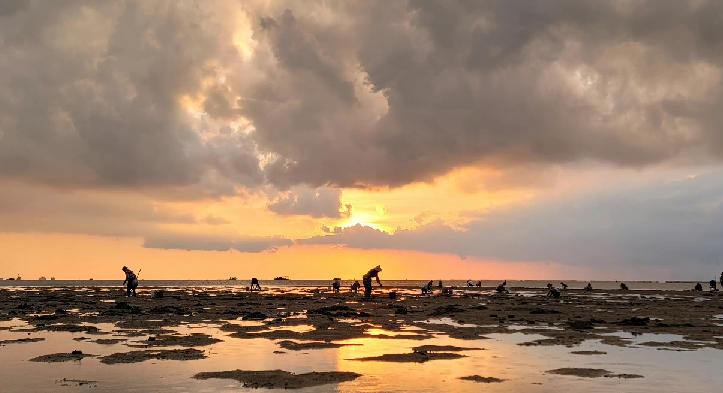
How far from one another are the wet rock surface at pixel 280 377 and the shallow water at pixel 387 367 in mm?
326

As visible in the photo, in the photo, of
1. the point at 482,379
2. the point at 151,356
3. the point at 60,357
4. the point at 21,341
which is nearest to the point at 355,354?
the point at 482,379

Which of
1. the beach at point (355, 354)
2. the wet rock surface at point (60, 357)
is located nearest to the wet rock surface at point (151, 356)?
the beach at point (355, 354)

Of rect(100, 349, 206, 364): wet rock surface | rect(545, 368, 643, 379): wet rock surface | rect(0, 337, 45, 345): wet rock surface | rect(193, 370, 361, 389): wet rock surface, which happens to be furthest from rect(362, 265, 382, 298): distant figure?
rect(193, 370, 361, 389): wet rock surface

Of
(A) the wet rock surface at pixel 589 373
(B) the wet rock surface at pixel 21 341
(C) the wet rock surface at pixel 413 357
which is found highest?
(B) the wet rock surface at pixel 21 341

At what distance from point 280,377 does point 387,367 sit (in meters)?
2.80

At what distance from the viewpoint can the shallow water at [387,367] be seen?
1221 centimetres

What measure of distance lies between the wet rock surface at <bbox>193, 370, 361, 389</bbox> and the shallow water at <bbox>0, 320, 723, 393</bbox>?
326 mm

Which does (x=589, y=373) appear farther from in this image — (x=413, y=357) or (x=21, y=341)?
(x=21, y=341)

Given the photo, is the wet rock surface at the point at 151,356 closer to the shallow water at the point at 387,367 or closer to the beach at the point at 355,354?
the beach at the point at 355,354

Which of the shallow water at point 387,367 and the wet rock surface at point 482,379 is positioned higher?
the shallow water at point 387,367

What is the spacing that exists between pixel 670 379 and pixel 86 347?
15.6 metres

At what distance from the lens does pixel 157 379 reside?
12.8 metres

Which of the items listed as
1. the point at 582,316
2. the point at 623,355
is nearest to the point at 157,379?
the point at 623,355

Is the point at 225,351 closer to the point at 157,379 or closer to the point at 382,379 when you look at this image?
the point at 157,379
